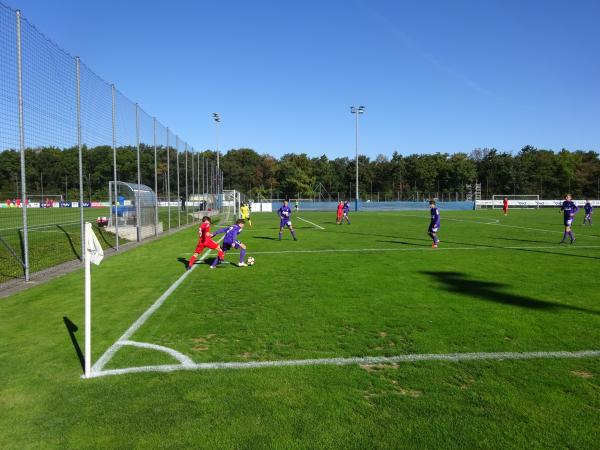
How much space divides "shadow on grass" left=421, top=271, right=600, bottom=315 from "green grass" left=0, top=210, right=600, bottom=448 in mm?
51

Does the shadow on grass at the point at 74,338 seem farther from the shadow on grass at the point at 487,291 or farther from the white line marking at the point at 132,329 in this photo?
the shadow on grass at the point at 487,291

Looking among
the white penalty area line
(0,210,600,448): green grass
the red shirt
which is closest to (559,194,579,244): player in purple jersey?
(0,210,600,448): green grass

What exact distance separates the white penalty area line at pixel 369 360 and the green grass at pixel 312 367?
13 centimetres

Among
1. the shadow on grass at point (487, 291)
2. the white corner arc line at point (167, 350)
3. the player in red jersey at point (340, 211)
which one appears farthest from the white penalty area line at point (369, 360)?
the player in red jersey at point (340, 211)

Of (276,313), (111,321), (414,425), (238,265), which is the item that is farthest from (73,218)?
(414,425)

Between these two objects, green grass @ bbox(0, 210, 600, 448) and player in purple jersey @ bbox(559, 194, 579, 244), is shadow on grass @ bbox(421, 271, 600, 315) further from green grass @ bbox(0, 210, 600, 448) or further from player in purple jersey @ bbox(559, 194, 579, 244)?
player in purple jersey @ bbox(559, 194, 579, 244)

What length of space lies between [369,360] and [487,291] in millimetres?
4770

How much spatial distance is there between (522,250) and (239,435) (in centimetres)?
1480

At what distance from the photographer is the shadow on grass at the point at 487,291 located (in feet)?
24.6

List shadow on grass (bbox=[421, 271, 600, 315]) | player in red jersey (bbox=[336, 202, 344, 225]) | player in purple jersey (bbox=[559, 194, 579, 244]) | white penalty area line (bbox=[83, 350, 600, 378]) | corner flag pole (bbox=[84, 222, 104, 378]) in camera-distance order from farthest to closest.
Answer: player in red jersey (bbox=[336, 202, 344, 225]), player in purple jersey (bbox=[559, 194, 579, 244]), shadow on grass (bbox=[421, 271, 600, 315]), white penalty area line (bbox=[83, 350, 600, 378]), corner flag pole (bbox=[84, 222, 104, 378])

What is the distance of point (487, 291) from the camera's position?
8.76 metres

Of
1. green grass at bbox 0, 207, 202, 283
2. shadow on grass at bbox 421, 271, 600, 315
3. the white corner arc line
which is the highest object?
green grass at bbox 0, 207, 202, 283

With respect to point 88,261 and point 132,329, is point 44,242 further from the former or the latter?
point 88,261

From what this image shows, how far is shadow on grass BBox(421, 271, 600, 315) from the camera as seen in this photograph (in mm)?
7508
